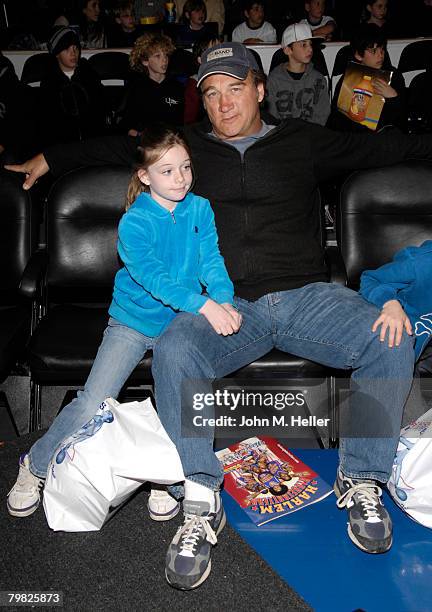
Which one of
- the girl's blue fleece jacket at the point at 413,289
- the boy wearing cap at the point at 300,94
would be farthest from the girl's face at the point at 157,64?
Result: the girl's blue fleece jacket at the point at 413,289

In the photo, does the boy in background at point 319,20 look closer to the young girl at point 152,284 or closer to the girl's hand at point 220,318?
the young girl at point 152,284

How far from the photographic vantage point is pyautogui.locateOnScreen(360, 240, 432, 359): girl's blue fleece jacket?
2024 mm

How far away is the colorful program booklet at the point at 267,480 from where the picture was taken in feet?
6.47

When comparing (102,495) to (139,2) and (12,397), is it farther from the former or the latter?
(139,2)

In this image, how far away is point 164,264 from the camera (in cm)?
203

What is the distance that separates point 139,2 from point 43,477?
6.54 m

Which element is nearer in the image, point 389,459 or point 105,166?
point 389,459

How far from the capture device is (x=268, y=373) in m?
2.12

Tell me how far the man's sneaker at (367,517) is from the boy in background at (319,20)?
5791 millimetres

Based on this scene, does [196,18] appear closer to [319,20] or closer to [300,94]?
[319,20]

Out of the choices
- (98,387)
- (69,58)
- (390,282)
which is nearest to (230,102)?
(390,282)

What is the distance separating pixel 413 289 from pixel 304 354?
0.42m

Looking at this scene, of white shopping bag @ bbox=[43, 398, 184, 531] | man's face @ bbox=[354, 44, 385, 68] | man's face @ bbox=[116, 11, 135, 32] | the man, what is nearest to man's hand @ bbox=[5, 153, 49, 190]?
the man

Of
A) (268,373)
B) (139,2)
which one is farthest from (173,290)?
(139,2)
